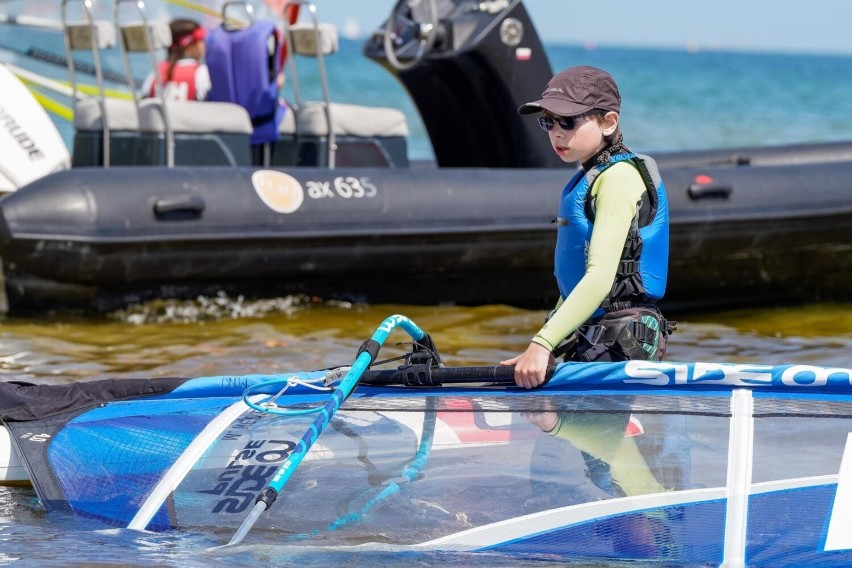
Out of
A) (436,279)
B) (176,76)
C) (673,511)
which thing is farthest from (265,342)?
(673,511)

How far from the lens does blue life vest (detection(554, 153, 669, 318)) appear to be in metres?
3.04

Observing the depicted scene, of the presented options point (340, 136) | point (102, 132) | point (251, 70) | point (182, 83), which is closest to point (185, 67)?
point (182, 83)

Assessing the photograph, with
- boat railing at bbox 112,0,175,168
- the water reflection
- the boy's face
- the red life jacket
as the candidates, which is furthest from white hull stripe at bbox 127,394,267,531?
the red life jacket

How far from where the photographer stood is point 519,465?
9.68 ft

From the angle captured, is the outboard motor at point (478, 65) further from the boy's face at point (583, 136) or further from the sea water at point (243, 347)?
the boy's face at point (583, 136)

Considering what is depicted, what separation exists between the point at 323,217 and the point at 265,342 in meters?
0.74

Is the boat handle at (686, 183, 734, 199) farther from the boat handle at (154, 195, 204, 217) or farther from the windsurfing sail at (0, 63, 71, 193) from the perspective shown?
the windsurfing sail at (0, 63, 71, 193)

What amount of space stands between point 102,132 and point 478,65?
1916 mm

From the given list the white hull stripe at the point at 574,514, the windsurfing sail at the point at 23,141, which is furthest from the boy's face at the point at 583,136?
the windsurfing sail at the point at 23,141

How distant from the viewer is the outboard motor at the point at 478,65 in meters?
6.76

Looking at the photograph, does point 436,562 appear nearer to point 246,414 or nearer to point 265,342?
point 246,414

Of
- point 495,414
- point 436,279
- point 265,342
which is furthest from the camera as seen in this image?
point 436,279

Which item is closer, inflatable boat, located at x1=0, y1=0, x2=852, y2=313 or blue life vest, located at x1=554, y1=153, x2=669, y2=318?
blue life vest, located at x1=554, y1=153, x2=669, y2=318

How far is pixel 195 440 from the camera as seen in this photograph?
3.24 meters
